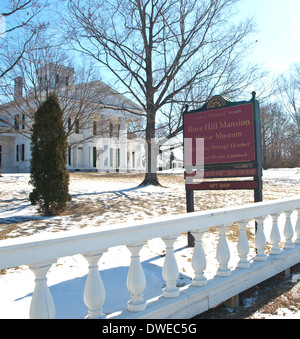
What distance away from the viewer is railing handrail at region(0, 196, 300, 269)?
1646 mm

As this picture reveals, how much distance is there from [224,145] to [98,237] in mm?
3854

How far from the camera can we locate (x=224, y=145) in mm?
5359

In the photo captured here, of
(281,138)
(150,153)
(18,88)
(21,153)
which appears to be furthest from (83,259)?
(281,138)

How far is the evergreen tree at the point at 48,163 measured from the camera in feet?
26.6

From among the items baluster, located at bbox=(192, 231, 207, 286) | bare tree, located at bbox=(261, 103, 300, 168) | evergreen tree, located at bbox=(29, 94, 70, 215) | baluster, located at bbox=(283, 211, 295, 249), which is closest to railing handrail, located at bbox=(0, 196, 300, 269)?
baluster, located at bbox=(192, 231, 207, 286)

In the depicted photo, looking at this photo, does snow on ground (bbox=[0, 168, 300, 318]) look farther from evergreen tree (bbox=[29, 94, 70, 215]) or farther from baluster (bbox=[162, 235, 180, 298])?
baluster (bbox=[162, 235, 180, 298])

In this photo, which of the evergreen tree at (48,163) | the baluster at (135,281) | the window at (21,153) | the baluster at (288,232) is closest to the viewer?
the baluster at (135,281)

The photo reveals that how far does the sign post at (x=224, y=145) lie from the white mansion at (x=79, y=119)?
9.86 metres

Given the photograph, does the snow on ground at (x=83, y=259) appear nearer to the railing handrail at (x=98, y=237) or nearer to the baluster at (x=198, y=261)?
the baluster at (x=198, y=261)

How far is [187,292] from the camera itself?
2.70 m

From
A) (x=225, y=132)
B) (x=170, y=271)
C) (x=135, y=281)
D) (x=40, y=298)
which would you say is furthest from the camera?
(x=225, y=132)

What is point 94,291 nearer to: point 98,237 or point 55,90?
point 98,237

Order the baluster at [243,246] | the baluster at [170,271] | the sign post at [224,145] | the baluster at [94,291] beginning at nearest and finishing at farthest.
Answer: the baluster at [94,291]
the baluster at [170,271]
the baluster at [243,246]
the sign post at [224,145]

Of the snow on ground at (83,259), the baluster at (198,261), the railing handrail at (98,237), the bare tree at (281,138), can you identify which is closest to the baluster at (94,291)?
the railing handrail at (98,237)
